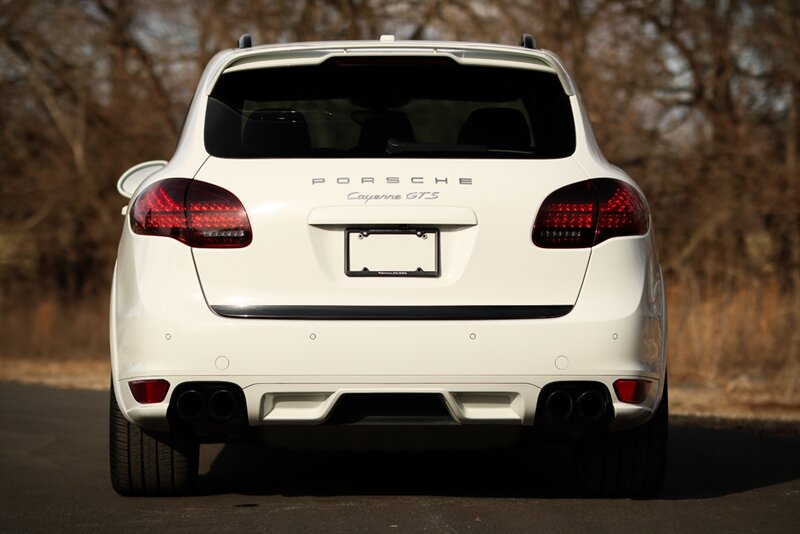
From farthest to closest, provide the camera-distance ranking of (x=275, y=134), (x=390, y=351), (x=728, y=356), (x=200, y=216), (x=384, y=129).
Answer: (x=728, y=356) → (x=384, y=129) → (x=275, y=134) → (x=200, y=216) → (x=390, y=351)

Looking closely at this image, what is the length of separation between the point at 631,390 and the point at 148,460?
1926mm

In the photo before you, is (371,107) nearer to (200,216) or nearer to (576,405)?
(200,216)

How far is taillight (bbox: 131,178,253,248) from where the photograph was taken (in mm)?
4785

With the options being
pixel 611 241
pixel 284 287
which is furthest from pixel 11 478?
pixel 611 241

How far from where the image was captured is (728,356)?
13.9 m

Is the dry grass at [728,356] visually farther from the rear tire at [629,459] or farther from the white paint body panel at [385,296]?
the white paint body panel at [385,296]

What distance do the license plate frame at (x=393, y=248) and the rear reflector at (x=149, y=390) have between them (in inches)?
30.8

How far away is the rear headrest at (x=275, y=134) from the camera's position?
5.03 metres

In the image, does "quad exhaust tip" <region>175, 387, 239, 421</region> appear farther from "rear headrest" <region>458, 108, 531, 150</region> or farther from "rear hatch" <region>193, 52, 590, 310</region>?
"rear headrest" <region>458, 108, 531, 150</region>

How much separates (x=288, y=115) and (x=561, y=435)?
161 cm

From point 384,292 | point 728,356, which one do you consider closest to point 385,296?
point 384,292

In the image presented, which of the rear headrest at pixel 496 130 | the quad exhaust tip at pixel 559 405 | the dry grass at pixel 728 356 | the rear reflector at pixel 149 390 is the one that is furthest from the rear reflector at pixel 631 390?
the dry grass at pixel 728 356

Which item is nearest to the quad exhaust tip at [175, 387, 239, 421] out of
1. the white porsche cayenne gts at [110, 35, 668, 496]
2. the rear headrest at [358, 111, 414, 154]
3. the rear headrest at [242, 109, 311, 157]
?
the white porsche cayenne gts at [110, 35, 668, 496]

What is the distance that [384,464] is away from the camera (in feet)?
22.3
